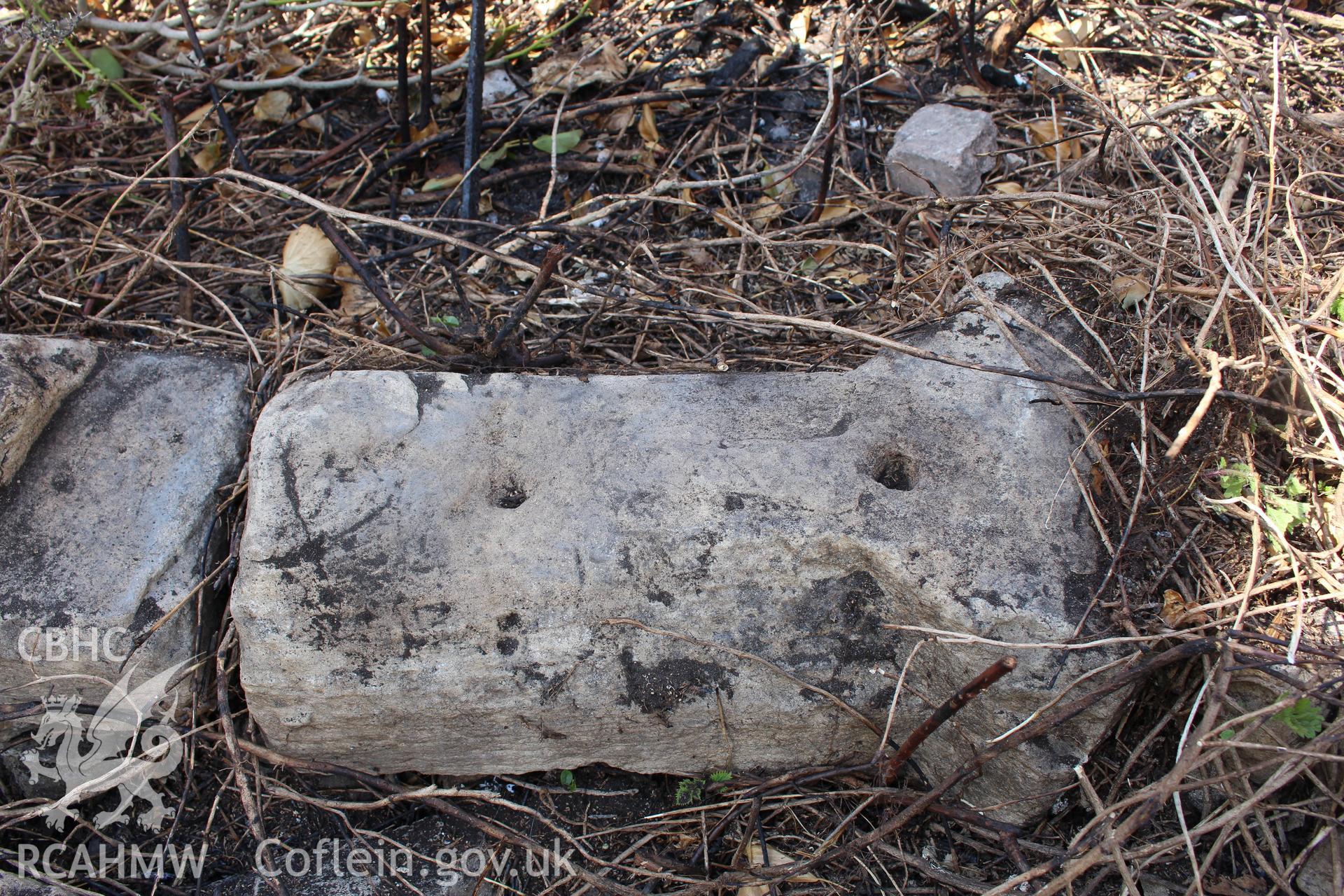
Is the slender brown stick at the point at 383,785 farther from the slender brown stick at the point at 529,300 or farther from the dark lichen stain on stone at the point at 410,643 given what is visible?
the slender brown stick at the point at 529,300

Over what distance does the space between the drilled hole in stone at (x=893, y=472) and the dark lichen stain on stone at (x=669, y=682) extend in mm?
466

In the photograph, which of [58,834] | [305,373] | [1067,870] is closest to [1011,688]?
[1067,870]

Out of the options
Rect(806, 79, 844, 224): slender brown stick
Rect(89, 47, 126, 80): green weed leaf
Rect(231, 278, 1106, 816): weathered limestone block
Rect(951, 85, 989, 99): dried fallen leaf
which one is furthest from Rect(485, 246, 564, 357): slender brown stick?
Rect(89, 47, 126, 80): green weed leaf

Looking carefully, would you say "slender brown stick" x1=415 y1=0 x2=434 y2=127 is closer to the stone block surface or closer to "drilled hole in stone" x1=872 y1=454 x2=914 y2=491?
the stone block surface

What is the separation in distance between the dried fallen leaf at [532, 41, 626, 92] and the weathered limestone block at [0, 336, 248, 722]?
4.47ft

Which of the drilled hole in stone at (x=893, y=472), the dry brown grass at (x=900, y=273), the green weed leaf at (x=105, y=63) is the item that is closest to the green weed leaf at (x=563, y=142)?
the dry brown grass at (x=900, y=273)

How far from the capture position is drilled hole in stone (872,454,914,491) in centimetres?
174

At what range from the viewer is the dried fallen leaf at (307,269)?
245cm

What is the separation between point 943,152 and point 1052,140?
35 cm

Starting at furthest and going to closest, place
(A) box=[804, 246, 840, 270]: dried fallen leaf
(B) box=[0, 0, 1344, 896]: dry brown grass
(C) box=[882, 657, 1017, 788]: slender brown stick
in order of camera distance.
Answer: (A) box=[804, 246, 840, 270]: dried fallen leaf < (B) box=[0, 0, 1344, 896]: dry brown grass < (C) box=[882, 657, 1017, 788]: slender brown stick

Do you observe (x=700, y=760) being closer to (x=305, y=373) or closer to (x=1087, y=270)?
(x=305, y=373)

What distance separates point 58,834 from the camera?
5.93 ft

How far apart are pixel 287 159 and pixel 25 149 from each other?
30.7 inches

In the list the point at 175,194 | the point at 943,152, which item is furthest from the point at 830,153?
the point at 175,194
